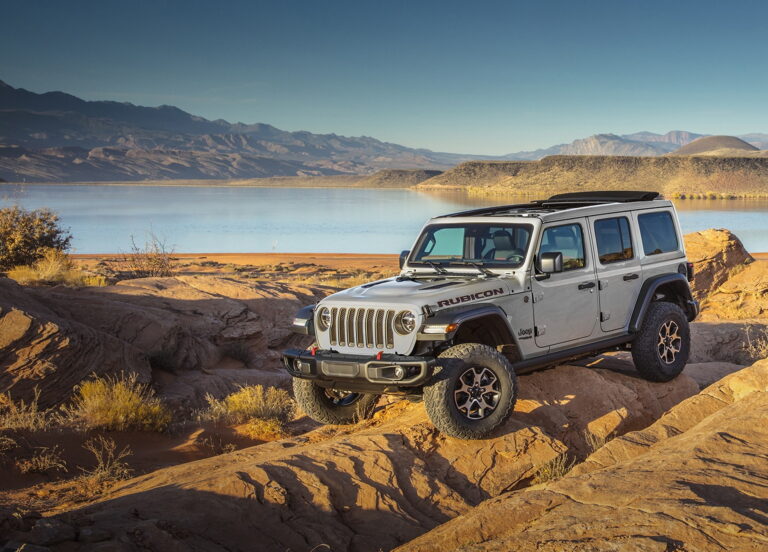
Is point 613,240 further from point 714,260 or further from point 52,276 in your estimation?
point 52,276

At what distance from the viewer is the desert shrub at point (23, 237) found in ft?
73.8

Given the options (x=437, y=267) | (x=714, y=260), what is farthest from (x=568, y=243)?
(x=714, y=260)

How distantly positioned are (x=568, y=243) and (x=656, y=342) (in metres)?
1.72

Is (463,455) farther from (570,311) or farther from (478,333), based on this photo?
(570,311)

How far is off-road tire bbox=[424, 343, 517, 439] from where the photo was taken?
7012 mm

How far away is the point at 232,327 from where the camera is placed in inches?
644

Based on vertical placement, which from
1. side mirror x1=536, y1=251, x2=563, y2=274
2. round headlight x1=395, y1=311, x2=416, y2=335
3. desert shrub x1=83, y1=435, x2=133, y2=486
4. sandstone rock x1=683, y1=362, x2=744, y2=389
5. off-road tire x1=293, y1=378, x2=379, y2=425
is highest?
side mirror x1=536, y1=251, x2=563, y2=274

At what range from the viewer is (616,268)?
8930mm

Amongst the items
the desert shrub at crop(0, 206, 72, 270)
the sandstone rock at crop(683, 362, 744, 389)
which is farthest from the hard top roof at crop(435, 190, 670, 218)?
the desert shrub at crop(0, 206, 72, 270)

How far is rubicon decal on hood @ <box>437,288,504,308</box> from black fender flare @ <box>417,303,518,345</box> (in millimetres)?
50

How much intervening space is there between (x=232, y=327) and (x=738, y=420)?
11.2m

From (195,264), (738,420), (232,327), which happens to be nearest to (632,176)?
(195,264)

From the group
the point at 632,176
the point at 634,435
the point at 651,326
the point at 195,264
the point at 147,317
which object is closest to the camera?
the point at 634,435

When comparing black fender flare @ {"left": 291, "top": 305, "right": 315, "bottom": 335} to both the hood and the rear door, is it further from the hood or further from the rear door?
the rear door
